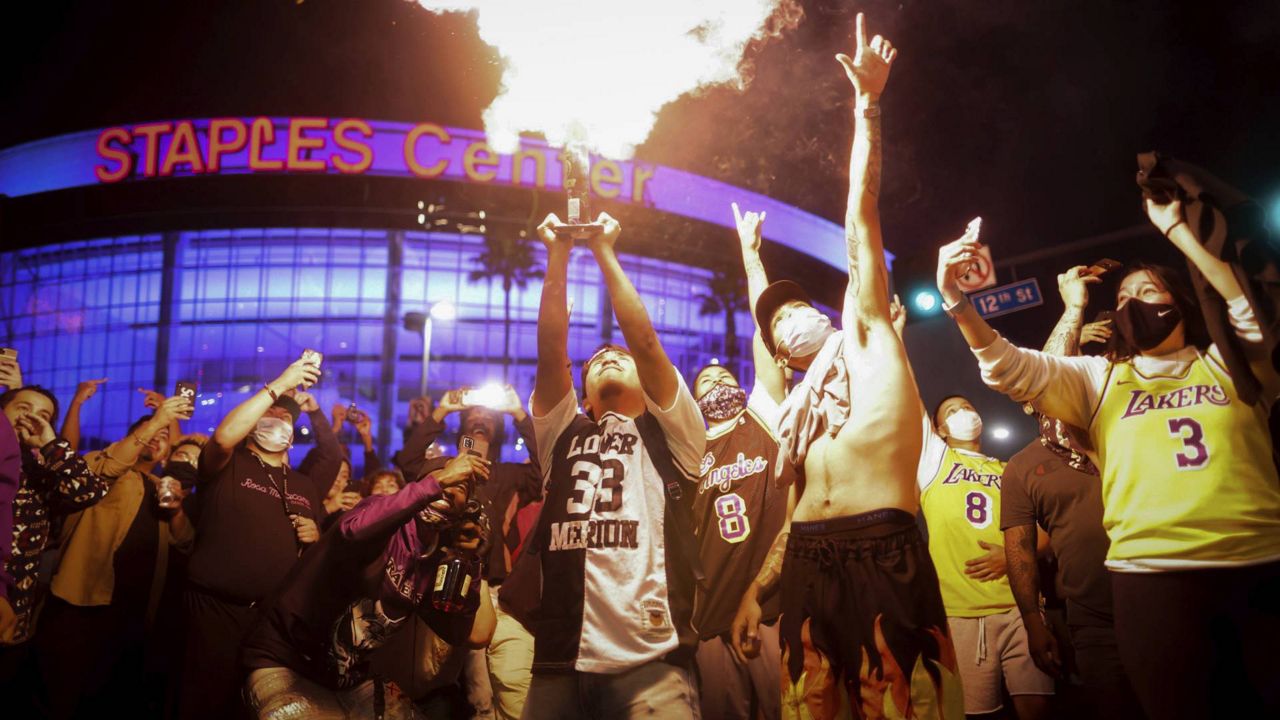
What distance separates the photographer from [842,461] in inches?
135

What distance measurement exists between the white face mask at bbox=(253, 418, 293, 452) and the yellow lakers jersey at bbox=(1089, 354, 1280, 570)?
570 centimetres

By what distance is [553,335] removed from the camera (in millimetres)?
4043

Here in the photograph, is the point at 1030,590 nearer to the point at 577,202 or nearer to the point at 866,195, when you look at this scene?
the point at 866,195

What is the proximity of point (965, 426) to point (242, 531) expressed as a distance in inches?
222

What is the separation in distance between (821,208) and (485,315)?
49.5ft

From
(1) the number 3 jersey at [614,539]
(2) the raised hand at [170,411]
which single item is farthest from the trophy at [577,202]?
(2) the raised hand at [170,411]

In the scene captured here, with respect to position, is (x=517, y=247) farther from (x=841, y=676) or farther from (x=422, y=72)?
(x=841, y=676)

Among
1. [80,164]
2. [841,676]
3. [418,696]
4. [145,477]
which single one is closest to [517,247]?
[80,164]

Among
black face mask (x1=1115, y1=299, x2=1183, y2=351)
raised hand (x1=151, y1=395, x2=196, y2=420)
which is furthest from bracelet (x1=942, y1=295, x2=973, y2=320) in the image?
raised hand (x1=151, y1=395, x2=196, y2=420)

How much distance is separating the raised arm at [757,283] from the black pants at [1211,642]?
222 centimetres

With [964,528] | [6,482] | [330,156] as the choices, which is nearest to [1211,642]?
[964,528]

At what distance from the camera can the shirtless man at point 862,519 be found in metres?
3.13

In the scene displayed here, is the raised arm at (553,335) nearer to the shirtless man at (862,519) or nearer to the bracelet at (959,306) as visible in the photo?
the shirtless man at (862,519)

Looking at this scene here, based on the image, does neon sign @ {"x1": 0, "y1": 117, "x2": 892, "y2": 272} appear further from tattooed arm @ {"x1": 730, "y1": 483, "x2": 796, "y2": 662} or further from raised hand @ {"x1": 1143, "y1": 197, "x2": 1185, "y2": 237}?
raised hand @ {"x1": 1143, "y1": 197, "x2": 1185, "y2": 237}
